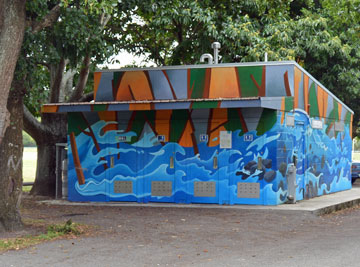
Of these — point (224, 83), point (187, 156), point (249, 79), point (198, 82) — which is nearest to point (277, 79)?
point (249, 79)

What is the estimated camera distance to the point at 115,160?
17.6m

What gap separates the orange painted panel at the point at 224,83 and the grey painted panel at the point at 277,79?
0.86m

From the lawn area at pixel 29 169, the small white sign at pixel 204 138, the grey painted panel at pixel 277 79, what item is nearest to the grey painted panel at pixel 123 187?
the small white sign at pixel 204 138

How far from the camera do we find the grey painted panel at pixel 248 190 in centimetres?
1645

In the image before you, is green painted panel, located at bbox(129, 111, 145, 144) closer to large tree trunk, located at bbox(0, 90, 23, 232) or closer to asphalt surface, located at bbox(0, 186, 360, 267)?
asphalt surface, located at bbox(0, 186, 360, 267)

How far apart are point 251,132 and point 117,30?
7.67 metres

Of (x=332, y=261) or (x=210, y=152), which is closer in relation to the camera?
(x=332, y=261)

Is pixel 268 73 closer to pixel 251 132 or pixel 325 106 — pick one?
pixel 251 132

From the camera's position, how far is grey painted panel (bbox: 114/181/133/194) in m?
17.5

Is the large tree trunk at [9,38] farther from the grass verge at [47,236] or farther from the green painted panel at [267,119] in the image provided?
the green painted panel at [267,119]

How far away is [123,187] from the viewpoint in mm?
17562

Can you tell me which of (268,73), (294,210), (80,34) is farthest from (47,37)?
(294,210)

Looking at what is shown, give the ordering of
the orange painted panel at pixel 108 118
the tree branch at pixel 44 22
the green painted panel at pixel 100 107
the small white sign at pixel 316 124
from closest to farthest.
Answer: the tree branch at pixel 44 22
the green painted panel at pixel 100 107
the orange painted panel at pixel 108 118
the small white sign at pixel 316 124

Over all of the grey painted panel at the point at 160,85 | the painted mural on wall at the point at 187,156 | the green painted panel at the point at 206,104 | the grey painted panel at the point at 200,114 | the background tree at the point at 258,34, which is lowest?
the painted mural on wall at the point at 187,156
